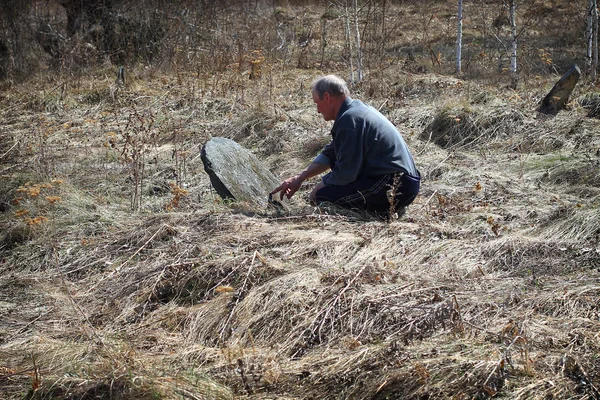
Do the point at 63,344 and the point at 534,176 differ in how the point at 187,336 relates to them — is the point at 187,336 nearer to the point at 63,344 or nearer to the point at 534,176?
the point at 63,344

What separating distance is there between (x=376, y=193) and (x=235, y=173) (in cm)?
143

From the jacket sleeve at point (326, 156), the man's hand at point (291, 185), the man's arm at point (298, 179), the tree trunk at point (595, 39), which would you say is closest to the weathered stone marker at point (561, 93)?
the tree trunk at point (595, 39)

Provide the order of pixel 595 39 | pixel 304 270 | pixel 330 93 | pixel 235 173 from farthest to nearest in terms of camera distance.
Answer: pixel 595 39 → pixel 235 173 → pixel 330 93 → pixel 304 270

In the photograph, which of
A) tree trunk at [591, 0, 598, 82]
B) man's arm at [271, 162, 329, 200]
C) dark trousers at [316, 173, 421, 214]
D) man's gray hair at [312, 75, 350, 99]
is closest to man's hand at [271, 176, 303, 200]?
man's arm at [271, 162, 329, 200]

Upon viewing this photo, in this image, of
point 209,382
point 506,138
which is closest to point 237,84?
point 506,138

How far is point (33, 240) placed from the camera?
5.72m

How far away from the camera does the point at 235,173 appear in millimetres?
6305

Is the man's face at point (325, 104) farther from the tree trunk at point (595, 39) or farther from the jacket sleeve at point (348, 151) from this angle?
the tree trunk at point (595, 39)

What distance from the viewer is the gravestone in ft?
20.1

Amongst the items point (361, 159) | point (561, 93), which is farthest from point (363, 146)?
point (561, 93)

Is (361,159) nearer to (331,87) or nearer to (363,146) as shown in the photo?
(363,146)

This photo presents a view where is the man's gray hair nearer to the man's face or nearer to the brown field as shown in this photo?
the man's face

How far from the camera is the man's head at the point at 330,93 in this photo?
5613 mm

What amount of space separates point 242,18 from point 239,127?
28.8ft
